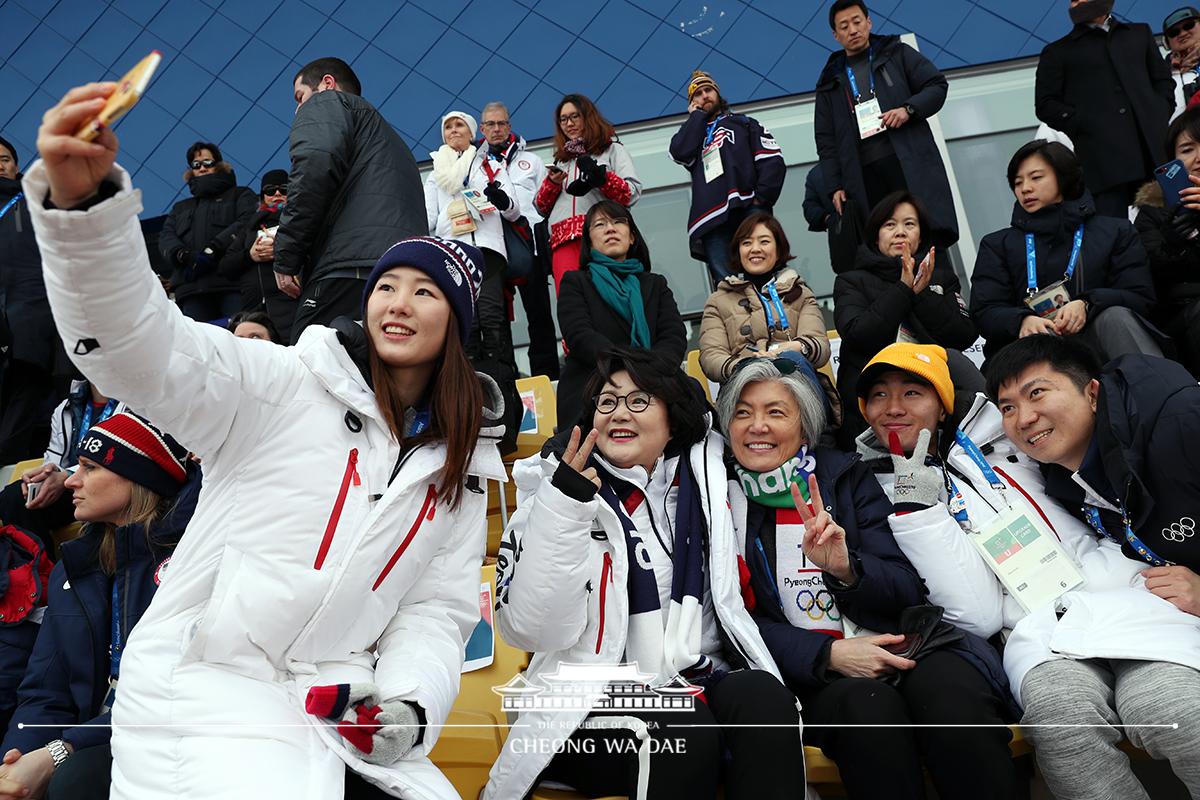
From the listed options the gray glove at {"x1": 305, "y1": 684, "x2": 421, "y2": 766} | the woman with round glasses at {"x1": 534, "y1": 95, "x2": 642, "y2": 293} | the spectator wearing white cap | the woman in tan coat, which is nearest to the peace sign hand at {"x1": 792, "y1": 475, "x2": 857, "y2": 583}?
the gray glove at {"x1": 305, "y1": 684, "x2": 421, "y2": 766}

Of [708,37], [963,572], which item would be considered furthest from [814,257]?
[963,572]

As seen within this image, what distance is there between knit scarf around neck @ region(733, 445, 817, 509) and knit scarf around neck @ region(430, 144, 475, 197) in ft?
9.61

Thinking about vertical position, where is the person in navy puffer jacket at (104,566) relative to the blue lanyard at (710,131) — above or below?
below

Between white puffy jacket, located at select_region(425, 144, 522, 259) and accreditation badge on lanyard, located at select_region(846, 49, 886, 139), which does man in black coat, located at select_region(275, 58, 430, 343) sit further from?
accreditation badge on lanyard, located at select_region(846, 49, 886, 139)

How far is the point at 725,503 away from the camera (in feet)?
8.18

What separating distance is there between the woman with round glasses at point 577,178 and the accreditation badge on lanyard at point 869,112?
3.75ft

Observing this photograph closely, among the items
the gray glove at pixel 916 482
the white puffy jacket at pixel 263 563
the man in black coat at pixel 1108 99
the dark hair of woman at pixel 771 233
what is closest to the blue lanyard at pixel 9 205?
the dark hair of woman at pixel 771 233

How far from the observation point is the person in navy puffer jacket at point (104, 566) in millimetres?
2443

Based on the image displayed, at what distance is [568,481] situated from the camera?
6.86 feet

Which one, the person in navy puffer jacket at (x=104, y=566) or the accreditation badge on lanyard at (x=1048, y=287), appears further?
the accreditation badge on lanyard at (x=1048, y=287)

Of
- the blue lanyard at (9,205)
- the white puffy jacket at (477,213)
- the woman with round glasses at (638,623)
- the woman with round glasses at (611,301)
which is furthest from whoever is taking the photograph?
the blue lanyard at (9,205)

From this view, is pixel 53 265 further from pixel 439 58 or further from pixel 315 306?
pixel 439 58

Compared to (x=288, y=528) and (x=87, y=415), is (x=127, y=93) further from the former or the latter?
(x=87, y=415)

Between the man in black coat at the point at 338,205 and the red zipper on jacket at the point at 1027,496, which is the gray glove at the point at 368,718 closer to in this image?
the red zipper on jacket at the point at 1027,496
